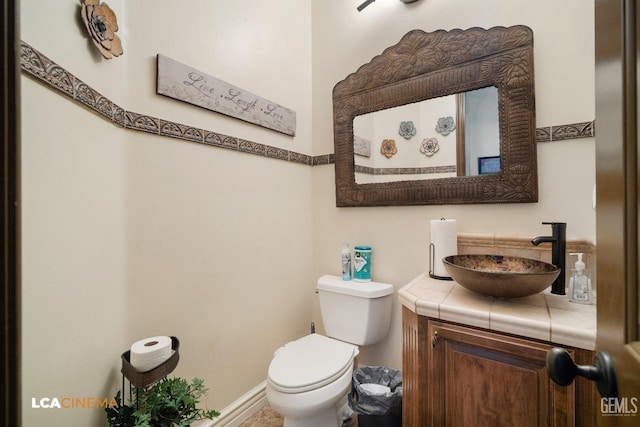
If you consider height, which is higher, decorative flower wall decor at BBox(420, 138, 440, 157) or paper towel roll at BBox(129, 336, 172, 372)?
→ decorative flower wall decor at BBox(420, 138, 440, 157)

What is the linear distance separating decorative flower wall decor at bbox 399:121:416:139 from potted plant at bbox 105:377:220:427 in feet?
5.28

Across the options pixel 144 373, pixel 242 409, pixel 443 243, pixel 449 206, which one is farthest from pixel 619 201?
pixel 242 409

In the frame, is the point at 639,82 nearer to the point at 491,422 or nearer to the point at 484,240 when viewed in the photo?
the point at 491,422

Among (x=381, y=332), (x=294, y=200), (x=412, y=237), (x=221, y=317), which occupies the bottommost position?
(x=381, y=332)

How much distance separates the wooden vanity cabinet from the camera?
0.77 meters

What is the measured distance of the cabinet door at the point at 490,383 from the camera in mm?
789

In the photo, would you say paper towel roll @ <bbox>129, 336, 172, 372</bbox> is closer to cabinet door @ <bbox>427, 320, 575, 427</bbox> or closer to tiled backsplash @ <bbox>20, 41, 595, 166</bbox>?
tiled backsplash @ <bbox>20, 41, 595, 166</bbox>

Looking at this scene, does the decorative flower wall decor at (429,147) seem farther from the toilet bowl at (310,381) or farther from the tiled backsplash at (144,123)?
the toilet bowl at (310,381)

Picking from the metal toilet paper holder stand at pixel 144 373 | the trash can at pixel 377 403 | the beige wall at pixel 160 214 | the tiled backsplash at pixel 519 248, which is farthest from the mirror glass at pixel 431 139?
the metal toilet paper holder stand at pixel 144 373

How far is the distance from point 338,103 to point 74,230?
60.7 inches

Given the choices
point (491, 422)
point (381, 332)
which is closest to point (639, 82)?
point (491, 422)

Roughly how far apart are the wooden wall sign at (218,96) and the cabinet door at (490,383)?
53.9 inches

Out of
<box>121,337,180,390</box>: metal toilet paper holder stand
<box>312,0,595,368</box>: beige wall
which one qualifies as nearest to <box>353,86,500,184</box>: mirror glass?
<box>312,0,595,368</box>: beige wall

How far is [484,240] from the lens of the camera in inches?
53.2
